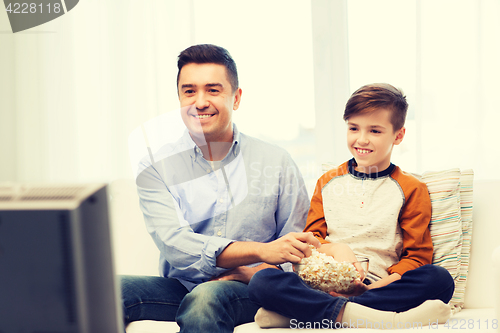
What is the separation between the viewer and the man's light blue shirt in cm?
138

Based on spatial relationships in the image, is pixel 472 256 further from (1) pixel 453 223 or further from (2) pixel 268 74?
(2) pixel 268 74

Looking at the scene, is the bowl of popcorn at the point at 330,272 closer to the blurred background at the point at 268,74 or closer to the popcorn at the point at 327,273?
the popcorn at the point at 327,273

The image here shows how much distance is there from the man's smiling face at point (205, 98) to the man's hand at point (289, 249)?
1.61ft

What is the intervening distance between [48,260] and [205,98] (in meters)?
1.08

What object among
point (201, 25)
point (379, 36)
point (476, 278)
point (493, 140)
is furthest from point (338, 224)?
point (201, 25)

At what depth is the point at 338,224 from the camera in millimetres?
1439

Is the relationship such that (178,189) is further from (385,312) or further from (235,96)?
(385,312)

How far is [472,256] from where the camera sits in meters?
1.40

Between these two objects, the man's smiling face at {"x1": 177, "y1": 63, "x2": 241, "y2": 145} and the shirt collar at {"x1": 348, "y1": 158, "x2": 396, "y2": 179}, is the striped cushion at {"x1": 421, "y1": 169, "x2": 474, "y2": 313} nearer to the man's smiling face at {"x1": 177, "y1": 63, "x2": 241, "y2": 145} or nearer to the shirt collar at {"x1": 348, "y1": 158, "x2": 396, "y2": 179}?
the shirt collar at {"x1": 348, "y1": 158, "x2": 396, "y2": 179}

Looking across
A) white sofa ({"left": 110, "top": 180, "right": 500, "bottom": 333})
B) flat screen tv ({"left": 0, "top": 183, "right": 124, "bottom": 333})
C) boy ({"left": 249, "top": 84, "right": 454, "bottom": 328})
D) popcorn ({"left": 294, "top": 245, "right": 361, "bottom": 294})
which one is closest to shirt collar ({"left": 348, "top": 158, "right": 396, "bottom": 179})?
boy ({"left": 249, "top": 84, "right": 454, "bottom": 328})

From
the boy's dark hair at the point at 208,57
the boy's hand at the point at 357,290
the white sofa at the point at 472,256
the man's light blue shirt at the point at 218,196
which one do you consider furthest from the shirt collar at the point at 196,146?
the boy's hand at the point at 357,290

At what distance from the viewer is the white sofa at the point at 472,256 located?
1153mm

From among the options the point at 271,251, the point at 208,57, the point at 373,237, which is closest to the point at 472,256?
the point at 373,237

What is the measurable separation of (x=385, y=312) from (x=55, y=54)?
2.18 metres
